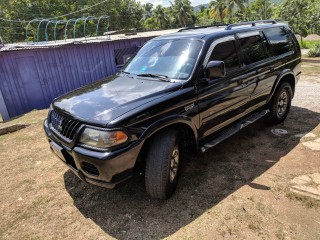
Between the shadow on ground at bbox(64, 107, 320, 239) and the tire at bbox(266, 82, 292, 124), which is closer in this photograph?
the shadow on ground at bbox(64, 107, 320, 239)

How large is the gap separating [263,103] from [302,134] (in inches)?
36.9

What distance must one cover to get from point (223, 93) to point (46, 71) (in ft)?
26.8

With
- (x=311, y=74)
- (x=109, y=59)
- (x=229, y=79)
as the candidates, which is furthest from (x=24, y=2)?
(x=229, y=79)

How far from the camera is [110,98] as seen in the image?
3.04 meters

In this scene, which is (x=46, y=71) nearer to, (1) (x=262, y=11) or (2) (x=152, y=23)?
(1) (x=262, y=11)

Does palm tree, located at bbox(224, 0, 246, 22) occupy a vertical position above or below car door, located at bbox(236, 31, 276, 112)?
above

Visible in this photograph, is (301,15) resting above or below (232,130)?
above

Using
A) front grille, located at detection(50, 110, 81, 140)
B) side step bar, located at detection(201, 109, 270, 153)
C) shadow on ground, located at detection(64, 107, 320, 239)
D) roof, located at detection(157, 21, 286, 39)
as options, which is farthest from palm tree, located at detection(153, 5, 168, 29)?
front grille, located at detection(50, 110, 81, 140)

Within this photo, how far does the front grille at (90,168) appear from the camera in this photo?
264cm

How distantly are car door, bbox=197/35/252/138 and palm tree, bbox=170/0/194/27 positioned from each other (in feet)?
166

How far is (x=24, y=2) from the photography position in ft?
101

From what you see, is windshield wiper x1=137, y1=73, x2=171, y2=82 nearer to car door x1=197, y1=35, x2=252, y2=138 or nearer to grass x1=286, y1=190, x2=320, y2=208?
car door x1=197, y1=35, x2=252, y2=138

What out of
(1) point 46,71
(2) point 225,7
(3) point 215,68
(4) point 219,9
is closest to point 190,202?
(3) point 215,68

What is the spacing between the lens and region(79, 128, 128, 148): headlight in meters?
2.54
